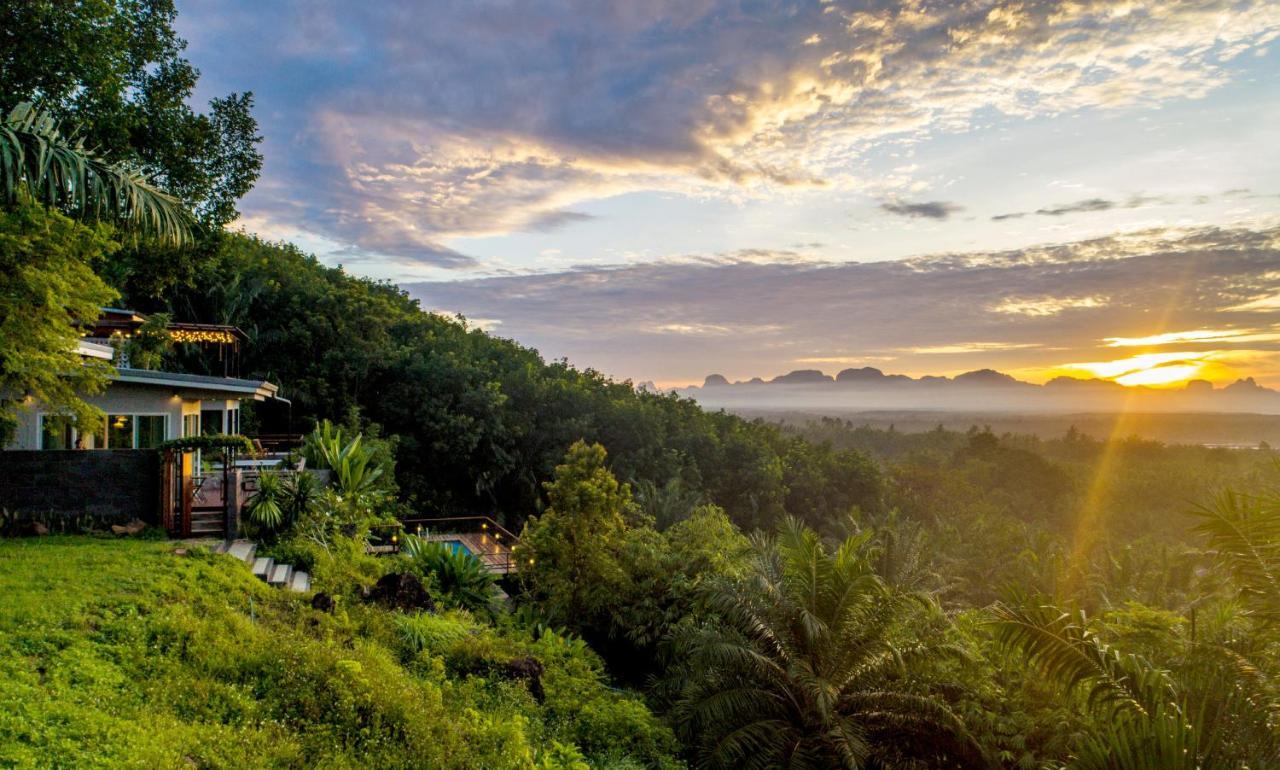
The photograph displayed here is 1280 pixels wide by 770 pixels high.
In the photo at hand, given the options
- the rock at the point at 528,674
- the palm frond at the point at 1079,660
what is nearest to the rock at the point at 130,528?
the rock at the point at 528,674

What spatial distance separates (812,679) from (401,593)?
6.31 m

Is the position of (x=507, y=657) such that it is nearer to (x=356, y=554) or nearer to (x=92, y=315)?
(x=356, y=554)

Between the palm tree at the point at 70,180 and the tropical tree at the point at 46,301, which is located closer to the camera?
the palm tree at the point at 70,180

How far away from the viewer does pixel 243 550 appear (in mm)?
11070

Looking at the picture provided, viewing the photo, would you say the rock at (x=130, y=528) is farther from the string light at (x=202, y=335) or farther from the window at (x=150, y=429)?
the string light at (x=202, y=335)

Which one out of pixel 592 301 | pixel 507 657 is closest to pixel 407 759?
pixel 507 657

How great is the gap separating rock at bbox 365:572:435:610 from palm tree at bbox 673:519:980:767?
424 cm

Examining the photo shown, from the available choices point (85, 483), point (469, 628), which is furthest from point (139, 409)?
point (469, 628)

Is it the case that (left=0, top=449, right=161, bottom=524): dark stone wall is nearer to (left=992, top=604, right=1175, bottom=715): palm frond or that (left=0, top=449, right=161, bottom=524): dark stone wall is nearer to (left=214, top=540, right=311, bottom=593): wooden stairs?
(left=214, top=540, right=311, bottom=593): wooden stairs

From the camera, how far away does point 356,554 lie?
12805 mm

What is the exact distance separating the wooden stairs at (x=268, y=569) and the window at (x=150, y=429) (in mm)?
7041

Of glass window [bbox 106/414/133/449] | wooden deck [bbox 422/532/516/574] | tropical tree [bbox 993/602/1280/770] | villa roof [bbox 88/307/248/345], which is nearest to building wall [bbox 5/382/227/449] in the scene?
glass window [bbox 106/414/133/449]

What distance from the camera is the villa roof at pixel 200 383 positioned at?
592 inches

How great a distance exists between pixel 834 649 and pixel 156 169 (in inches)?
673
